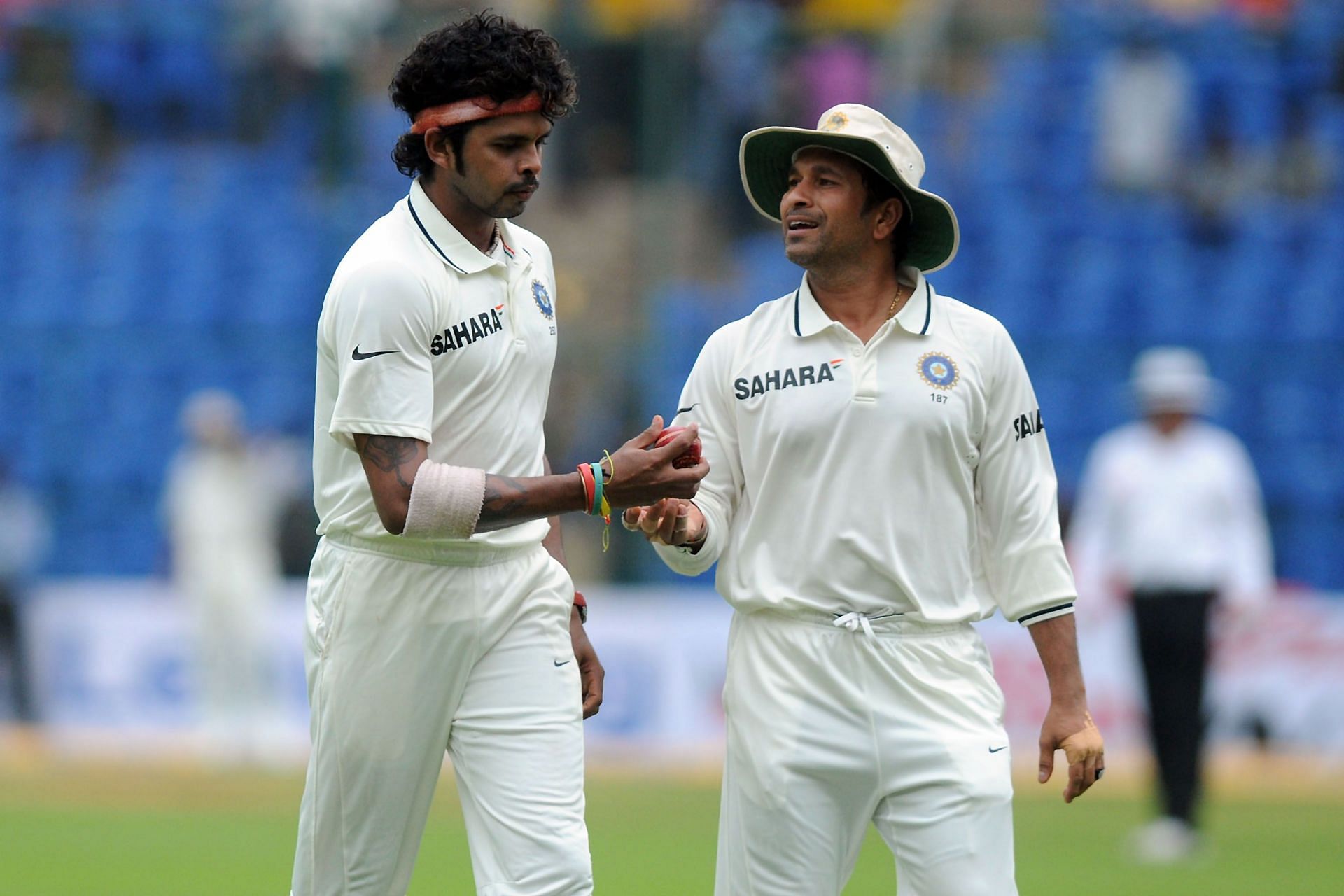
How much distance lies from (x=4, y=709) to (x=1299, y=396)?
10.3m

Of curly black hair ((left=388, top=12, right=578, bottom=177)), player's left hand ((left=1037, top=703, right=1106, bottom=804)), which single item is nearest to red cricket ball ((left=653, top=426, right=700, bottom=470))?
curly black hair ((left=388, top=12, right=578, bottom=177))

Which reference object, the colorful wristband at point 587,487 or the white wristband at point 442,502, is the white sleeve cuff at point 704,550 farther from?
the white wristband at point 442,502

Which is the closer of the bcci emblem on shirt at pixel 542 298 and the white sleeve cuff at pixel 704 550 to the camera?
the white sleeve cuff at pixel 704 550

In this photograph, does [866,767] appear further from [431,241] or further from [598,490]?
[431,241]

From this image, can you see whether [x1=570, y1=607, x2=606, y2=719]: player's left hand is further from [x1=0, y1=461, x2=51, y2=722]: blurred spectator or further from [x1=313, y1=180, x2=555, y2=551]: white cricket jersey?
[x1=0, y1=461, x2=51, y2=722]: blurred spectator

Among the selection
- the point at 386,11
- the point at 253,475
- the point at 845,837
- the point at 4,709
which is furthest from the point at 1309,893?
the point at 386,11

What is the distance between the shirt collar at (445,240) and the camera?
4648 mm

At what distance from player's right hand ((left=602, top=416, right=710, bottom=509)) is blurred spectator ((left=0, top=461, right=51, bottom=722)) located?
1122 centimetres

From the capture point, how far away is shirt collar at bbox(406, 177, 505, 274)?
183 inches

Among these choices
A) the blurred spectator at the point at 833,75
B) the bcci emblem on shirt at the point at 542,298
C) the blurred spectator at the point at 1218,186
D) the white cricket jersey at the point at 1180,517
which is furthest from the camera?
the blurred spectator at the point at 833,75

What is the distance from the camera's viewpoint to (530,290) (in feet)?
15.9

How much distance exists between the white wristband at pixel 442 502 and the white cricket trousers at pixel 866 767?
83cm

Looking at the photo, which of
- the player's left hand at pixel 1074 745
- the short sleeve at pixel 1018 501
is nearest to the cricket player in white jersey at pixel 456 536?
the short sleeve at pixel 1018 501

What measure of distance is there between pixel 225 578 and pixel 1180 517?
23.3 ft
